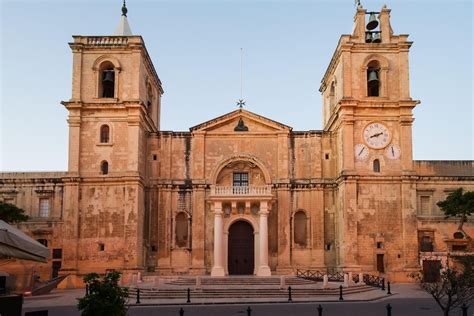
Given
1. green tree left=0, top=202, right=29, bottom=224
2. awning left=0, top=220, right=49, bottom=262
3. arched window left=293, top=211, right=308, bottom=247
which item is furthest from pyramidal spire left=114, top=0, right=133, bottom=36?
awning left=0, top=220, right=49, bottom=262

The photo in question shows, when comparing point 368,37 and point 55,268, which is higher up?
point 368,37

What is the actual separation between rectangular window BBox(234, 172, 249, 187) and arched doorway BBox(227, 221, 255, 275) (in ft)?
9.74

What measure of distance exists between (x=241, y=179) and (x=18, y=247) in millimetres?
30205

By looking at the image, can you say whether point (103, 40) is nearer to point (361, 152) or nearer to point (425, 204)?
point (361, 152)

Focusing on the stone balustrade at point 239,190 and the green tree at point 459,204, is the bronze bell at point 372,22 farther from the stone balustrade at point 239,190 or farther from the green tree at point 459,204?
the stone balustrade at point 239,190

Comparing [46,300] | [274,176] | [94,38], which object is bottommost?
[46,300]

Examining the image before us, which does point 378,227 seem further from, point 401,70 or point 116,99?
point 116,99

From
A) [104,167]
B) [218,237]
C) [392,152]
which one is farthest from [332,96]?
[104,167]

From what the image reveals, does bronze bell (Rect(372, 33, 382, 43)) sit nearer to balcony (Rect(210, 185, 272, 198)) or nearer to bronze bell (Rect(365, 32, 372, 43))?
bronze bell (Rect(365, 32, 372, 43))

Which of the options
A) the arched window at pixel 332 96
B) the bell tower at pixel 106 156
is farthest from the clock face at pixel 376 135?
the bell tower at pixel 106 156

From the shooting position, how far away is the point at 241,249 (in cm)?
4222

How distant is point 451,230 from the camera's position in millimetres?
40219

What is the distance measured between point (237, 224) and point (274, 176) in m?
4.39

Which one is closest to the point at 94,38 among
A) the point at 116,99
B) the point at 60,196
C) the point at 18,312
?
the point at 116,99
